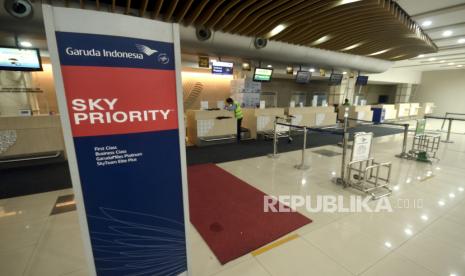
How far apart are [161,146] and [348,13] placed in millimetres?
5461

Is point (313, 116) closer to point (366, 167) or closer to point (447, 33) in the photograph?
point (447, 33)

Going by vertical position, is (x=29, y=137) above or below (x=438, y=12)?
below

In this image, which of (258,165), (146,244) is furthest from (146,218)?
(258,165)

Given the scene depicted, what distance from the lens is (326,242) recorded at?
2275mm

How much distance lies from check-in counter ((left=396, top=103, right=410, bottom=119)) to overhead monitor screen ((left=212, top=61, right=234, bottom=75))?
12972 millimetres

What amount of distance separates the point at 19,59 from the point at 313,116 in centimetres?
984

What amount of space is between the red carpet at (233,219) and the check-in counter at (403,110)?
49.1ft

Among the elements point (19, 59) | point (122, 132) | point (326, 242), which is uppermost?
point (19, 59)

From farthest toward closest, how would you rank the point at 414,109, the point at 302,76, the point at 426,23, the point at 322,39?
the point at 414,109 < the point at 302,76 < the point at 322,39 < the point at 426,23

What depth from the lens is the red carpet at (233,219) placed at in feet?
7.35

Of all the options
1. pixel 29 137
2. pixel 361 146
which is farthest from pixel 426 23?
pixel 29 137

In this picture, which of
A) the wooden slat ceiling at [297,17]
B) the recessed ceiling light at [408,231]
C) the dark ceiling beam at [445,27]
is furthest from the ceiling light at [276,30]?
the dark ceiling beam at [445,27]

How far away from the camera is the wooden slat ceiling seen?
4023mm

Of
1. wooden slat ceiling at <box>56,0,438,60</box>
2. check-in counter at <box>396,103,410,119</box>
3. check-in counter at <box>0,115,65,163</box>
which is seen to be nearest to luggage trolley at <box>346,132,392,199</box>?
wooden slat ceiling at <box>56,0,438,60</box>
